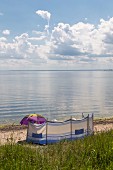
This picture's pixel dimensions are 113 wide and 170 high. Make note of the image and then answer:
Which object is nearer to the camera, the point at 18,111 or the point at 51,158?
the point at 51,158

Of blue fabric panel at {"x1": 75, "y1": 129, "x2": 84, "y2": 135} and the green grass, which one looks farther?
blue fabric panel at {"x1": 75, "y1": 129, "x2": 84, "y2": 135}

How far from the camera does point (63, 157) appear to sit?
7871 millimetres

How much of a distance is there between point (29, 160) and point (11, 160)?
479mm

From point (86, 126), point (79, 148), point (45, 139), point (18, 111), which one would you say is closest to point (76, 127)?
point (86, 126)

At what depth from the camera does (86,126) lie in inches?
722

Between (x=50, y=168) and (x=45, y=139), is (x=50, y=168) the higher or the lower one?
the higher one

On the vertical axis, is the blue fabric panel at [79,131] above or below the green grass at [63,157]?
below

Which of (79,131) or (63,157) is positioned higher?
(63,157)

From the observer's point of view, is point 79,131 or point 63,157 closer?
point 63,157

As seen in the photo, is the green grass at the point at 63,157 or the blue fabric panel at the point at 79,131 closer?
the green grass at the point at 63,157

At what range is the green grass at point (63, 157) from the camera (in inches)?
279

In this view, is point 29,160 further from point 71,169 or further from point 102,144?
point 102,144

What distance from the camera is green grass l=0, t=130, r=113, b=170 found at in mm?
7078

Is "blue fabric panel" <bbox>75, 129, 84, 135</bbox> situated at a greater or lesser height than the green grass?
lesser
